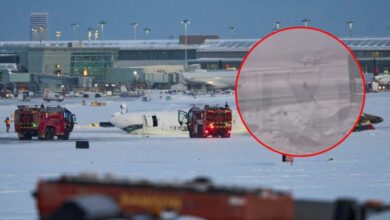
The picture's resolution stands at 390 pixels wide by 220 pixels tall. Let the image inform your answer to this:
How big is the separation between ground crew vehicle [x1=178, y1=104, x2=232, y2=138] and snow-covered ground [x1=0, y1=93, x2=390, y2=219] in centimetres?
200

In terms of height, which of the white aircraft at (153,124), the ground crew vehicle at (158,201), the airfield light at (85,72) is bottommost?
the white aircraft at (153,124)

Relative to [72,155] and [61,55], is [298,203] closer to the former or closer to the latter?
[72,155]

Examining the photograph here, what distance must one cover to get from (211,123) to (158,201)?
155 ft

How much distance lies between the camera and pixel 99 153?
38.7 meters

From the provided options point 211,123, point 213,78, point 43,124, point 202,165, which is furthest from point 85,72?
point 202,165

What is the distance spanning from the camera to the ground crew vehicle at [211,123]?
54.2 meters

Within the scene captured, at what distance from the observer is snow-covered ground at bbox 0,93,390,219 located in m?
21.9

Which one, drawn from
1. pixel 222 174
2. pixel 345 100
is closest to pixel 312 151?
pixel 345 100

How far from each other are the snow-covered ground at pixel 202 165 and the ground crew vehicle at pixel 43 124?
6.12ft

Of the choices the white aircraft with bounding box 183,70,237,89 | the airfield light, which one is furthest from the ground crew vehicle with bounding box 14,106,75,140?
the airfield light

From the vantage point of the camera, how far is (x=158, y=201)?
7.04m

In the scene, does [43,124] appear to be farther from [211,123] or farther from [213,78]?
[213,78]

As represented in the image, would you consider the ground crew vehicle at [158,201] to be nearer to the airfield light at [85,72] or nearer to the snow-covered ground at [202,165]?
the snow-covered ground at [202,165]

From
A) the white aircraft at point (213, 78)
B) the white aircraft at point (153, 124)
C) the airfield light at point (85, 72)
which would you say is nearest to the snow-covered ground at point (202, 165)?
the white aircraft at point (153, 124)
